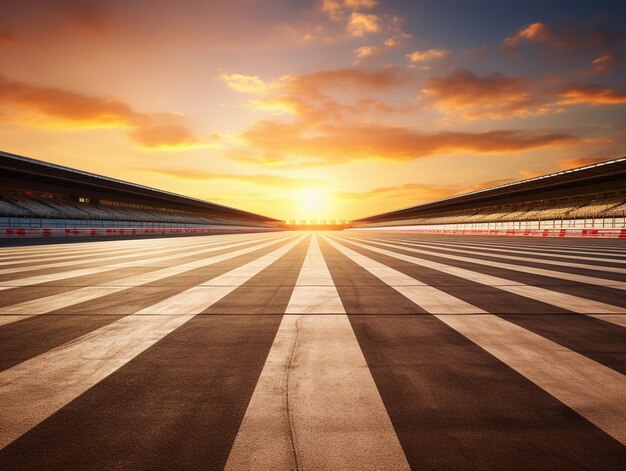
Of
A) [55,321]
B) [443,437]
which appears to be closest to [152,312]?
[55,321]

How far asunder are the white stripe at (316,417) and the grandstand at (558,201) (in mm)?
32466

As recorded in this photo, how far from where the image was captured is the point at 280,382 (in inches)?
82.7

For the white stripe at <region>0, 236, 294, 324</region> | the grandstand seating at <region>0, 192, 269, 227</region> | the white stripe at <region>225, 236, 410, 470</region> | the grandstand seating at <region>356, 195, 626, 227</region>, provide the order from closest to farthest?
the white stripe at <region>225, 236, 410, 470</region> < the white stripe at <region>0, 236, 294, 324</region> < the grandstand seating at <region>0, 192, 269, 227</region> < the grandstand seating at <region>356, 195, 626, 227</region>

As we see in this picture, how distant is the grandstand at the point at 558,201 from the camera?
29.9m

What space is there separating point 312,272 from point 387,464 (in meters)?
5.86

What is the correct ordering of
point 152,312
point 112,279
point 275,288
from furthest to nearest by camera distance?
point 112,279
point 275,288
point 152,312

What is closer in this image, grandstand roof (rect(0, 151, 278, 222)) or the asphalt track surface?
the asphalt track surface

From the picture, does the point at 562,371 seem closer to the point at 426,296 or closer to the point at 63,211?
the point at 426,296

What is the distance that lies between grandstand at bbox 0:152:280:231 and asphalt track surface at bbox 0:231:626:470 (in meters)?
29.7

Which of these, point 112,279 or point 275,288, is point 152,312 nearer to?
point 275,288

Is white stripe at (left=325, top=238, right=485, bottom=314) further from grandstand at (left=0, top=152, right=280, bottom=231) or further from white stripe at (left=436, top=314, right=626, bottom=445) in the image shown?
grandstand at (left=0, top=152, right=280, bottom=231)

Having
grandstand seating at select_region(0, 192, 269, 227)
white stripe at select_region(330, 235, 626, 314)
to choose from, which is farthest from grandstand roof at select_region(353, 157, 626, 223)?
grandstand seating at select_region(0, 192, 269, 227)

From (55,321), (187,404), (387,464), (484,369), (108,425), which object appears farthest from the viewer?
(55,321)

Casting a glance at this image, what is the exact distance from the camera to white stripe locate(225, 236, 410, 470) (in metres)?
1.42
